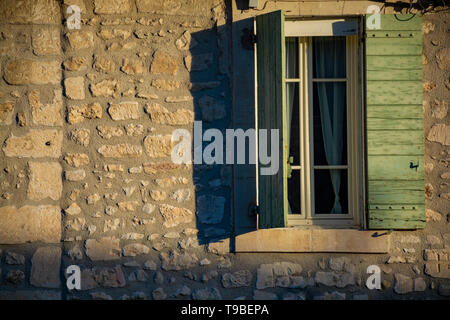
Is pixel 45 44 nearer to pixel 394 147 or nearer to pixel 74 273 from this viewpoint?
pixel 74 273

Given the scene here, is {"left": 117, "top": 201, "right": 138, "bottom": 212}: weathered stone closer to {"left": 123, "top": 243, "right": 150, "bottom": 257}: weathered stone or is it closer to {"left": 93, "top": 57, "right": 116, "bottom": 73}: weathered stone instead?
{"left": 123, "top": 243, "right": 150, "bottom": 257}: weathered stone

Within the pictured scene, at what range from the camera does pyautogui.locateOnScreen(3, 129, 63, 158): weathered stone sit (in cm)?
421

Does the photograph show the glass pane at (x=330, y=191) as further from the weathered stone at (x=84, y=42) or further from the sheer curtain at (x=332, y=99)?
the weathered stone at (x=84, y=42)

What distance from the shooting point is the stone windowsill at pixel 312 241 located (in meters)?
4.03

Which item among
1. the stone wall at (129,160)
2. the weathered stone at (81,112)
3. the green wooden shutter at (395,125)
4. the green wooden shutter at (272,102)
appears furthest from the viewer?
the weathered stone at (81,112)

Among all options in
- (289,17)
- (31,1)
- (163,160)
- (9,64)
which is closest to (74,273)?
(163,160)

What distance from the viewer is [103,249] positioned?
4152 millimetres

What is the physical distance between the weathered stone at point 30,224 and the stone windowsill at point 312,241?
1.52 meters

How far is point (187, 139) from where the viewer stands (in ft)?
13.7

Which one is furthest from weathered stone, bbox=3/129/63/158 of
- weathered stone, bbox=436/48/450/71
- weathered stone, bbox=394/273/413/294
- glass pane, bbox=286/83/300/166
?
weathered stone, bbox=436/48/450/71

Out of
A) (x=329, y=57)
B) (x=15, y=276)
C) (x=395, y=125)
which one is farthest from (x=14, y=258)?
(x=395, y=125)

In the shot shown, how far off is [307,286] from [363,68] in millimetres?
1828

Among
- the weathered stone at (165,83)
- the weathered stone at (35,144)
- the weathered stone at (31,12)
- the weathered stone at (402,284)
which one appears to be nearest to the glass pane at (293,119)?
the weathered stone at (165,83)

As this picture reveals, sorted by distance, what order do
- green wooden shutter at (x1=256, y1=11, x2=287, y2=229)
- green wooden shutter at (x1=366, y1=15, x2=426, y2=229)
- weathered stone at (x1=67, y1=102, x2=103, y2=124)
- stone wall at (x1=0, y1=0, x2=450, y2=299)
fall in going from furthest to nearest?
weathered stone at (x1=67, y1=102, x2=103, y2=124) < stone wall at (x1=0, y1=0, x2=450, y2=299) < green wooden shutter at (x1=366, y1=15, x2=426, y2=229) < green wooden shutter at (x1=256, y1=11, x2=287, y2=229)
